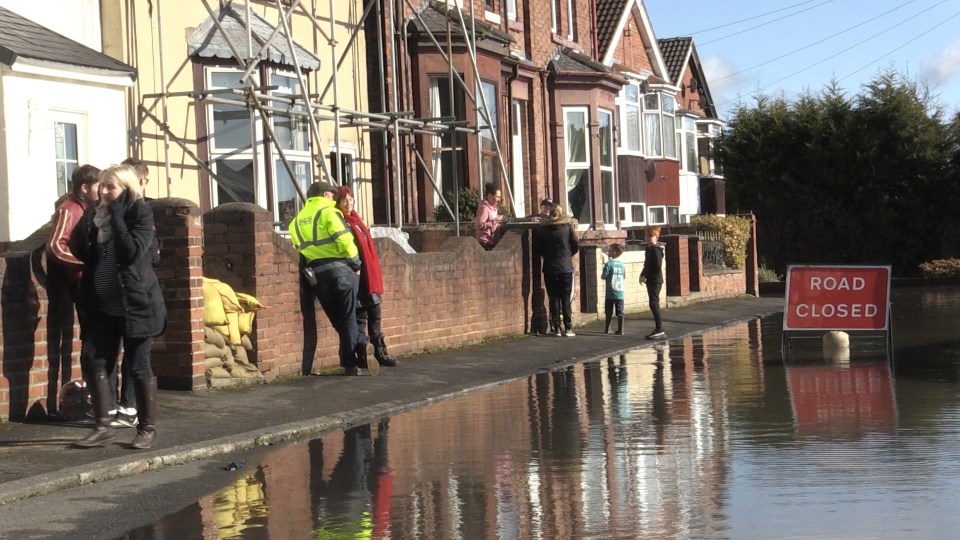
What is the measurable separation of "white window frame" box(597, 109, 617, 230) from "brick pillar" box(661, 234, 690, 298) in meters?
5.01

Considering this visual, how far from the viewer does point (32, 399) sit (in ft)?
37.5

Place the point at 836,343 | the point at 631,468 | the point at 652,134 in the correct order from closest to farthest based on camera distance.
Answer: the point at 631,468
the point at 836,343
the point at 652,134

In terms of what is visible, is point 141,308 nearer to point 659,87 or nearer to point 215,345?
point 215,345

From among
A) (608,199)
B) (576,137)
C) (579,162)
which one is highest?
(576,137)

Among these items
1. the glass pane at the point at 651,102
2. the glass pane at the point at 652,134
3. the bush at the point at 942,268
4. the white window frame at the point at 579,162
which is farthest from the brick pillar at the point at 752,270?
the bush at the point at 942,268

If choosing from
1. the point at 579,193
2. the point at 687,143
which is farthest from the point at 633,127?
Result: the point at 687,143

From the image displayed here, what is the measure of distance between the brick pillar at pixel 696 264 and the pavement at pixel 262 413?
12.7m

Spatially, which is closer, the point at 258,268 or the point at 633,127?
the point at 258,268

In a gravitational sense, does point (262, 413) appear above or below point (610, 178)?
below

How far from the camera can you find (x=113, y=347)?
34.3 ft

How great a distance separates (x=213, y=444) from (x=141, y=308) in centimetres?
104

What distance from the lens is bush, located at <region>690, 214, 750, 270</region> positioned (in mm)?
38844

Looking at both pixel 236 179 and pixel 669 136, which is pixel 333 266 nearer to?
pixel 236 179

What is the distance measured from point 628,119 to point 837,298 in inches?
970
